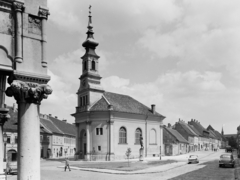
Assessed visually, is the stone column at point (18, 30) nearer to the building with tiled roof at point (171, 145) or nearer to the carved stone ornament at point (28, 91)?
the carved stone ornament at point (28, 91)

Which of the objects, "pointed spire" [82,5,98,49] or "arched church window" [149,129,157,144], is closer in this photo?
"pointed spire" [82,5,98,49]

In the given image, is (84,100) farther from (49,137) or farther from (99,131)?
(49,137)

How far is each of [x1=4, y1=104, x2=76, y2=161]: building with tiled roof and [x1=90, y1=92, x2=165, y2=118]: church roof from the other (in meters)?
16.5

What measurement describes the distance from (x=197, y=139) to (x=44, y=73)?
106 meters

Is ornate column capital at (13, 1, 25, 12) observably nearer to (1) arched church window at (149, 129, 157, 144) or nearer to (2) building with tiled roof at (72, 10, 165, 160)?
(2) building with tiled roof at (72, 10, 165, 160)

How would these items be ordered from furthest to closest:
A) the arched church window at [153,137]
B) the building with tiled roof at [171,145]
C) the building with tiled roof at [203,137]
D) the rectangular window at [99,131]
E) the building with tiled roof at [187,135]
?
1. the building with tiled roof at [203,137]
2. the building with tiled roof at [187,135]
3. the building with tiled roof at [171,145]
4. the arched church window at [153,137]
5. the rectangular window at [99,131]

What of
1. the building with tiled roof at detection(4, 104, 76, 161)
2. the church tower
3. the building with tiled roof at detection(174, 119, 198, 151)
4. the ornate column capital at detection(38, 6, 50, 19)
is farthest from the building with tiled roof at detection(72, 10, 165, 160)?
Answer: the ornate column capital at detection(38, 6, 50, 19)

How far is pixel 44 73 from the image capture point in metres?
7.36

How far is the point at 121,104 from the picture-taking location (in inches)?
2210

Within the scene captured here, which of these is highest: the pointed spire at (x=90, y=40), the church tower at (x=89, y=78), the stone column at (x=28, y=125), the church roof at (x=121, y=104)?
the pointed spire at (x=90, y=40)

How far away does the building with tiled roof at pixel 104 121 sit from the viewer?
5169 cm

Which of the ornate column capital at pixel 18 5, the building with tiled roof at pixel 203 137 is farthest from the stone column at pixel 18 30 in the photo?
the building with tiled roof at pixel 203 137

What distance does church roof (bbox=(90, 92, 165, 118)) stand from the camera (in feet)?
174

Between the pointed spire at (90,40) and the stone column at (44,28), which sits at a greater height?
the pointed spire at (90,40)
